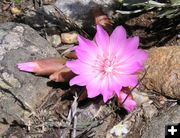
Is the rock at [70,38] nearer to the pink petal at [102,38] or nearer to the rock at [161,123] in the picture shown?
the pink petal at [102,38]

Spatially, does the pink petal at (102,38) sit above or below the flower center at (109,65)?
above

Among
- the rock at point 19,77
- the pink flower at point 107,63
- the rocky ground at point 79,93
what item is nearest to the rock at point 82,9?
the rocky ground at point 79,93

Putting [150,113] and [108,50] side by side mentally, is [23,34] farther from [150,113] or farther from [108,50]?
[150,113]

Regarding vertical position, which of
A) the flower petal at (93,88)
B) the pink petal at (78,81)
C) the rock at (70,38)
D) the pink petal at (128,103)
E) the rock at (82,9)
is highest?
the rock at (82,9)

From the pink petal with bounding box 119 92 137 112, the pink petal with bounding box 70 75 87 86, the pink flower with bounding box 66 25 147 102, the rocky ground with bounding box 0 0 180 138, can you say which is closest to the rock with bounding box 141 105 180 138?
the rocky ground with bounding box 0 0 180 138

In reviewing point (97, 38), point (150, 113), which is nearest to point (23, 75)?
point (97, 38)

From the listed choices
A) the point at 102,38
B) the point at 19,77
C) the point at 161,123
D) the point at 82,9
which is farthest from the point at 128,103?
the point at 82,9
